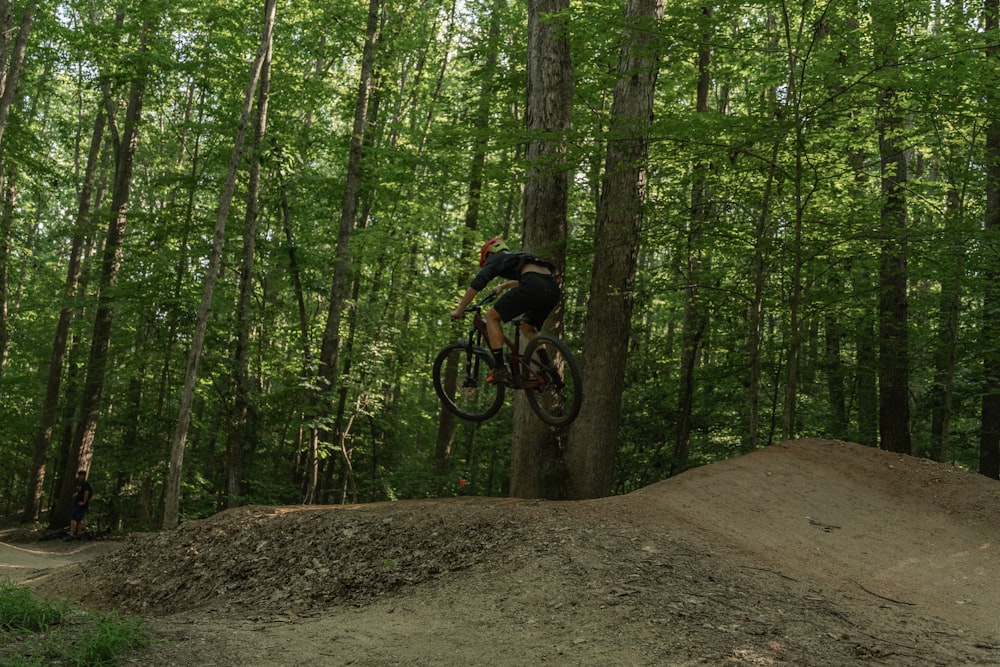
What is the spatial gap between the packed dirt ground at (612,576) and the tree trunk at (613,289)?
1075mm

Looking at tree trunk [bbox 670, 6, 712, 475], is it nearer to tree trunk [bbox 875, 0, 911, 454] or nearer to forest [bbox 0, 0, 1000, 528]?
forest [bbox 0, 0, 1000, 528]

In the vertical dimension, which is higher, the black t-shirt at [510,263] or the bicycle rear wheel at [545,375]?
the black t-shirt at [510,263]

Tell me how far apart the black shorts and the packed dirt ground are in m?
2.06

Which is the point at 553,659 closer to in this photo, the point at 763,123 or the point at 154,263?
the point at 763,123

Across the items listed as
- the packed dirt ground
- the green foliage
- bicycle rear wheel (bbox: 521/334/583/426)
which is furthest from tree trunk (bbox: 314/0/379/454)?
the green foliage

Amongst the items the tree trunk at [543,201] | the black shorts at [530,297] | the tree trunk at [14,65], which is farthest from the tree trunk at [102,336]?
the black shorts at [530,297]

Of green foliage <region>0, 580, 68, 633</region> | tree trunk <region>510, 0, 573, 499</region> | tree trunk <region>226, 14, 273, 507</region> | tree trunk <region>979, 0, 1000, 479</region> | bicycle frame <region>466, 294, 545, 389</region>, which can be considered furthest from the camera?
tree trunk <region>226, 14, 273, 507</region>

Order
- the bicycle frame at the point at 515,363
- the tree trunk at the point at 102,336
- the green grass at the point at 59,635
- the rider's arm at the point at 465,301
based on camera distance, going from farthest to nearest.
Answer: the tree trunk at the point at 102,336
the bicycle frame at the point at 515,363
the rider's arm at the point at 465,301
the green grass at the point at 59,635

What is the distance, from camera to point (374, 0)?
15555 millimetres

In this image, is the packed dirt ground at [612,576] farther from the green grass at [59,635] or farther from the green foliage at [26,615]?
the green foliage at [26,615]

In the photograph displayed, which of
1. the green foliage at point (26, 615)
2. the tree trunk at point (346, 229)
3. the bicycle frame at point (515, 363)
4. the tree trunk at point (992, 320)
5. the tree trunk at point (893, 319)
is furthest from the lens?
the tree trunk at point (346, 229)

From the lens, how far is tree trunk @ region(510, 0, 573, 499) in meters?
9.66

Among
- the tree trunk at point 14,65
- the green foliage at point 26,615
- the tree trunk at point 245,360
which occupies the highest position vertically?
the tree trunk at point 14,65

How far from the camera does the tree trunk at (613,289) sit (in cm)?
926
